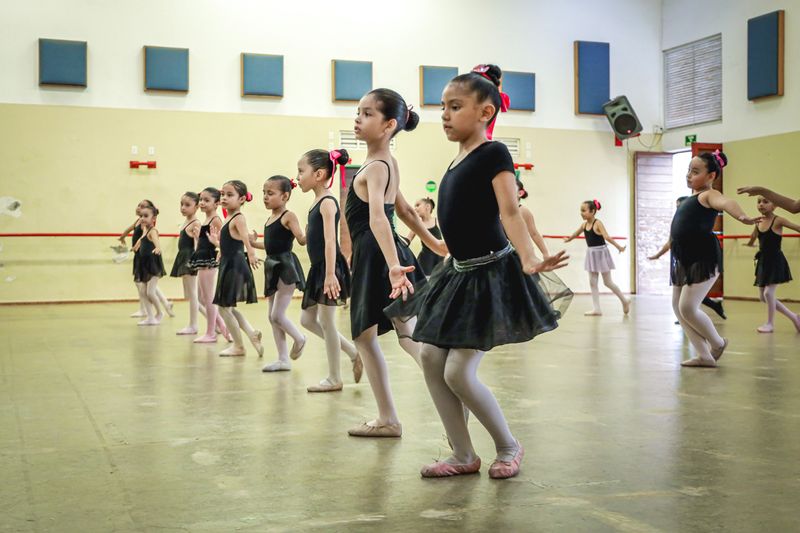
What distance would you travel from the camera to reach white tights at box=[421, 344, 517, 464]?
287 centimetres

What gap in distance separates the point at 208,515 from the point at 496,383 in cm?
291

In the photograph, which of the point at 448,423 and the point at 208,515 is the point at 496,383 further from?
the point at 208,515

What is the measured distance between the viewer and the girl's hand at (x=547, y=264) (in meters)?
2.65

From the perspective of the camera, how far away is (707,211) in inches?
237

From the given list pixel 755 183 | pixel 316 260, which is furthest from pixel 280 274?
pixel 755 183

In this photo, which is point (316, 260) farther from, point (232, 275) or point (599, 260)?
point (599, 260)

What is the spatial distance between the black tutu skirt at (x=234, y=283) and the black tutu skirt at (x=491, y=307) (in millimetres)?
3858

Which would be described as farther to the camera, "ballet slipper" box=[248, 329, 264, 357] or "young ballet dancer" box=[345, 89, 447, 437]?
"ballet slipper" box=[248, 329, 264, 357]

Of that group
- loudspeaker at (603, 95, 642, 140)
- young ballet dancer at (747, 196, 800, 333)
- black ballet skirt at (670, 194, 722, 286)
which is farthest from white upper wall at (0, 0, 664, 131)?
black ballet skirt at (670, 194, 722, 286)

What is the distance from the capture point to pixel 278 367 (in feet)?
19.1

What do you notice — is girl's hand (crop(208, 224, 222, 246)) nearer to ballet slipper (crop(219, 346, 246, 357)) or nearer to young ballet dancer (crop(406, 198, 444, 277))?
ballet slipper (crop(219, 346, 246, 357))

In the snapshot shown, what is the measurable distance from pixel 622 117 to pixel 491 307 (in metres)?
14.1

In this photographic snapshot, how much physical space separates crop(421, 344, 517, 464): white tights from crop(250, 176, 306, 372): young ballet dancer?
2.92 m

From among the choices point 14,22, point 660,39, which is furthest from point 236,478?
point 660,39
